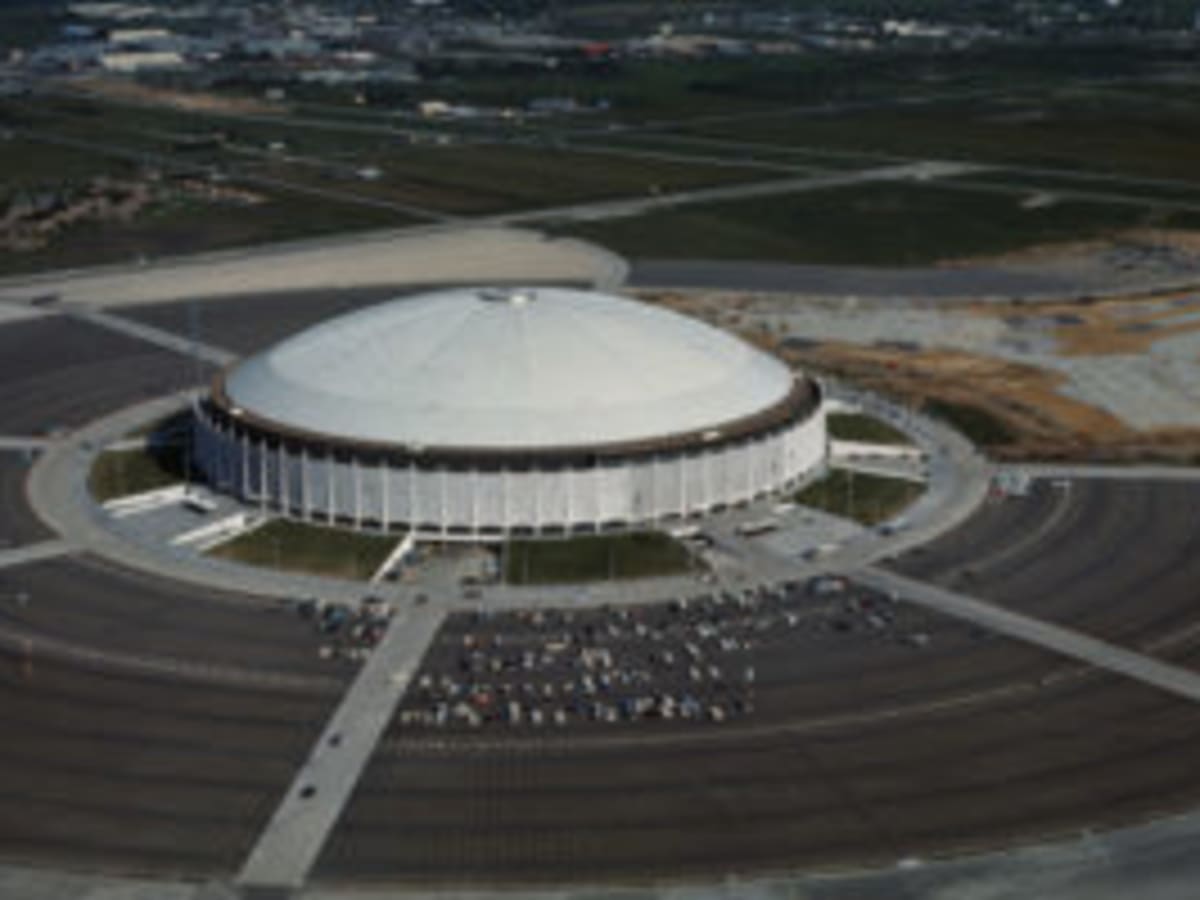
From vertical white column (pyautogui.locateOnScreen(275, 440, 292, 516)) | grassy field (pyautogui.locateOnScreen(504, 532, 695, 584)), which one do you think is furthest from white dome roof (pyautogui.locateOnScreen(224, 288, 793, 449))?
grassy field (pyautogui.locateOnScreen(504, 532, 695, 584))

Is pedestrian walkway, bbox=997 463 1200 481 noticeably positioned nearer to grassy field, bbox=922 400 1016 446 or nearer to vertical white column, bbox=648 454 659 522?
grassy field, bbox=922 400 1016 446

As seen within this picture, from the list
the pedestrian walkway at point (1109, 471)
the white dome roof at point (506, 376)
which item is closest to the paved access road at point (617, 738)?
the pedestrian walkway at point (1109, 471)

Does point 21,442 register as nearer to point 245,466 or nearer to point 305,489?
point 245,466

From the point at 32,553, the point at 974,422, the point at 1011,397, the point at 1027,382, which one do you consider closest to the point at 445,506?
the point at 32,553

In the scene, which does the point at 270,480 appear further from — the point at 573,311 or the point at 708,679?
the point at 708,679

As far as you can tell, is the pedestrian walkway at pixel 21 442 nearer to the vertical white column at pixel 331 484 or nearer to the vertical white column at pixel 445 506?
the vertical white column at pixel 331 484
